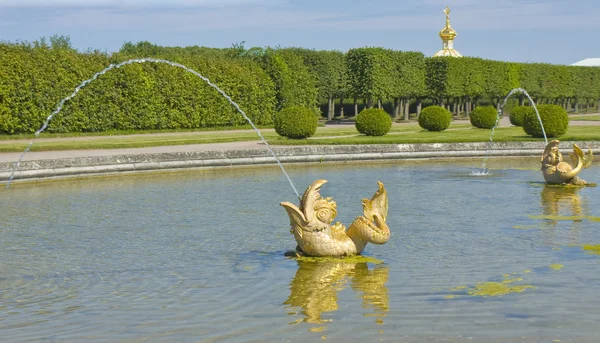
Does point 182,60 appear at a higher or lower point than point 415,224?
higher

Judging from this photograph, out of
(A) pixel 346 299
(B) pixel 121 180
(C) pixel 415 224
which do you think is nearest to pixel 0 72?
(B) pixel 121 180

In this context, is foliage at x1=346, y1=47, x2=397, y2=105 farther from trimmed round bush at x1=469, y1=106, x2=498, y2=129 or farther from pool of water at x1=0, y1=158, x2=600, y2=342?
pool of water at x1=0, y1=158, x2=600, y2=342

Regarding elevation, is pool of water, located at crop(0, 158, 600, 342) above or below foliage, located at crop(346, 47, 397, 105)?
below

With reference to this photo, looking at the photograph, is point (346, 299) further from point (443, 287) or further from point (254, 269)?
point (254, 269)

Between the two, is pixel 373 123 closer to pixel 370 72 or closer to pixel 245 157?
pixel 245 157

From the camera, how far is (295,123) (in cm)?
2880

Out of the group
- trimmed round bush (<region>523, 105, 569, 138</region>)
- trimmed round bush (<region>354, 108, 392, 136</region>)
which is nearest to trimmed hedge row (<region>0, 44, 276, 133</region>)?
trimmed round bush (<region>354, 108, 392, 136</region>)

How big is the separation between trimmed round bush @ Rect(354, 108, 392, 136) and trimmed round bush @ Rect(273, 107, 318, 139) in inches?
100

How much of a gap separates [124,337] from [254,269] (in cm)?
263

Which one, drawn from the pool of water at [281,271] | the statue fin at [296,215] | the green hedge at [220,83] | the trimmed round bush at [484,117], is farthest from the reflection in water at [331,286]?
the trimmed round bush at [484,117]

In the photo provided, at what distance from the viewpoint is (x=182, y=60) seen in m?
41.2

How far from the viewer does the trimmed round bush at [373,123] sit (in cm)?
3078

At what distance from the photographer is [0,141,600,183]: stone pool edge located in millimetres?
A: 17531

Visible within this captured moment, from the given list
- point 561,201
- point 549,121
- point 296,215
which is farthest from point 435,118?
point 296,215
